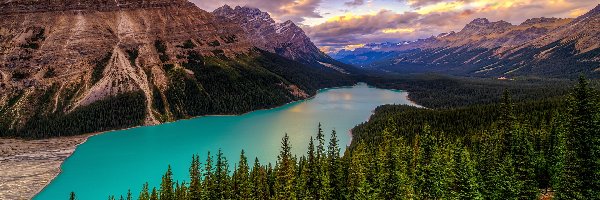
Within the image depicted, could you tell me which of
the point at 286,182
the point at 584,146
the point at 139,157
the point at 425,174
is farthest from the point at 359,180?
the point at 139,157

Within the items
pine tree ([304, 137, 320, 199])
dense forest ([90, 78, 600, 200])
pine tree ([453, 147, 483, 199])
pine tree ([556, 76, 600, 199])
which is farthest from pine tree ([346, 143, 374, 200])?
pine tree ([556, 76, 600, 199])

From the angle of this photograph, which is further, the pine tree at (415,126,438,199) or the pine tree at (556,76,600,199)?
the pine tree at (415,126,438,199)

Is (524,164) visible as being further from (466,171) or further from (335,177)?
(335,177)

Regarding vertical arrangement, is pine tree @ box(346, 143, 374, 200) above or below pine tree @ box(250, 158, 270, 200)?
above

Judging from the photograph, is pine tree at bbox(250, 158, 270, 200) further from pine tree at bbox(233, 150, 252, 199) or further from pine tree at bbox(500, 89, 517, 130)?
pine tree at bbox(500, 89, 517, 130)

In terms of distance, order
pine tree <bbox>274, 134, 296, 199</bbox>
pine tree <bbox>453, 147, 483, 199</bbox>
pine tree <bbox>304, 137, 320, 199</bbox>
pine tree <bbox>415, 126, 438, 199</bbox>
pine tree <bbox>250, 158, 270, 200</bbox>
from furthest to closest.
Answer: pine tree <bbox>250, 158, 270, 200</bbox>, pine tree <bbox>304, 137, 320, 199</bbox>, pine tree <bbox>274, 134, 296, 199</bbox>, pine tree <bbox>415, 126, 438, 199</bbox>, pine tree <bbox>453, 147, 483, 199</bbox>

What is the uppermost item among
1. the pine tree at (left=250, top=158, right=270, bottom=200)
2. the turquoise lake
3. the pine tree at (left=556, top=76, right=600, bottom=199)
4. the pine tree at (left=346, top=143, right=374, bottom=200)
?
the pine tree at (left=556, top=76, right=600, bottom=199)

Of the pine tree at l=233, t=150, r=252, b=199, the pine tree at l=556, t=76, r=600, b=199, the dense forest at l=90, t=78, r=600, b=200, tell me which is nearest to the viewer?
the pine tree at l=556, t=76, r=600, b=199

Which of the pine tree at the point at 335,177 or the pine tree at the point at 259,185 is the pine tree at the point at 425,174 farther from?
the pine tree at the point at 259,185

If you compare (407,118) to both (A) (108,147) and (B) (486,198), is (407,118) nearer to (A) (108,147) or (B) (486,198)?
(B) (486,198)

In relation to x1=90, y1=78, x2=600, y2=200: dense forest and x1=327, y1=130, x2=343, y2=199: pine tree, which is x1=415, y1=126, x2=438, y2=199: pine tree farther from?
x1=327, y1=130, x2=343, y2=199: pine tree

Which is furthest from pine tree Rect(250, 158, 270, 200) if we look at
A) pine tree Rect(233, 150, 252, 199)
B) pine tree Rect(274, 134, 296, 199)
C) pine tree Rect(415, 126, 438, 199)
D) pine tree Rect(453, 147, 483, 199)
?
pine tree Rect(453, 147, 483, 199)

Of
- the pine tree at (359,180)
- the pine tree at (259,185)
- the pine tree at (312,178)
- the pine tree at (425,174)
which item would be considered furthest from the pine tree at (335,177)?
the pine tree at (425,174)

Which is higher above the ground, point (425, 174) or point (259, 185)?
point (425, 174)
